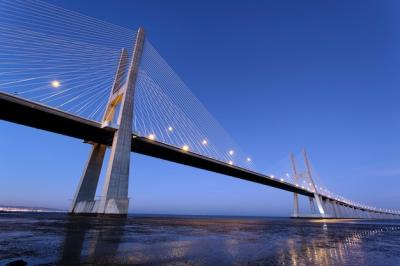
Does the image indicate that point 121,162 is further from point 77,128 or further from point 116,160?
point 77,128

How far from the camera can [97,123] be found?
26.6 meters

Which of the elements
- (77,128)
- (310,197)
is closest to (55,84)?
(77,128)

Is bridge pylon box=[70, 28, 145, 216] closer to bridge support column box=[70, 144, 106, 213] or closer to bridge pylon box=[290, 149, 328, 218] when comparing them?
bridge support column box=[70, 144, 106, 213]

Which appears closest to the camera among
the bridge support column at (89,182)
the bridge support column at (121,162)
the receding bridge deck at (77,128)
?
the receding bridge deck at (77,128)

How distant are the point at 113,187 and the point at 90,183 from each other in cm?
813

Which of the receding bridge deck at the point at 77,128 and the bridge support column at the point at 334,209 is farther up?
the receding bridge deck at the point at 77,128

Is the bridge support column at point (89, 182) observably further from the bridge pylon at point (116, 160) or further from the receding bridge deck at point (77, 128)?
the receding bridge deck at point (77, 128)

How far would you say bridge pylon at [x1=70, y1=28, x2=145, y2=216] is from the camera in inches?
943

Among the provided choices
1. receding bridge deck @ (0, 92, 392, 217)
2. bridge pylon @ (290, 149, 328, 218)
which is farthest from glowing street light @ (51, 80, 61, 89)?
bridge pylon @ (290, 149, 328, 218)

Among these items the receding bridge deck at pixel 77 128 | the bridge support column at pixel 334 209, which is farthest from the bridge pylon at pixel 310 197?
the receding bridge deck at pixel 77 128

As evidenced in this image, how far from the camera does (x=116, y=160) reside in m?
25.2

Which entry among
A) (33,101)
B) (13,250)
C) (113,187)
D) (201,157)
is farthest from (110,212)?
(13,250)

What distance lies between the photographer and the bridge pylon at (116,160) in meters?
24.0

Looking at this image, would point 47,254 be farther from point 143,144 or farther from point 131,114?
point 143,144
